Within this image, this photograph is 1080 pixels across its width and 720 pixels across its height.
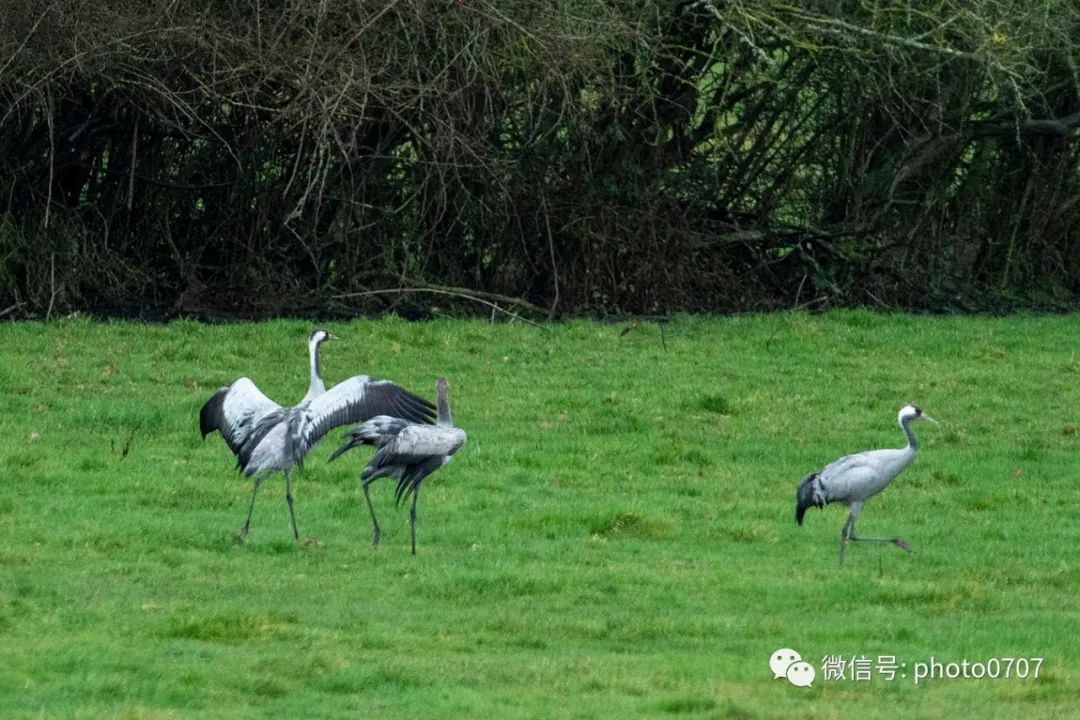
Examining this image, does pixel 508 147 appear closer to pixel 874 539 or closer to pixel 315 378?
pixel 315 378

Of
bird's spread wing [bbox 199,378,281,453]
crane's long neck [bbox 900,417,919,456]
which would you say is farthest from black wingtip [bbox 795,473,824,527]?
bird's spread wing [bbox 199,378,281,453]

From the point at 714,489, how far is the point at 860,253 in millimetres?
9922

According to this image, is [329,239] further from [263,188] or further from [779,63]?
[779,63]

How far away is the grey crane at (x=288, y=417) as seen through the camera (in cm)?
1142

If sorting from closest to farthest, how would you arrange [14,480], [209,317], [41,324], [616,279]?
[14,480] → [41,324] → [209,317] → [616,279]

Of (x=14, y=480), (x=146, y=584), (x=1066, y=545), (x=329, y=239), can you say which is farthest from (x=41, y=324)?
(x=1066, y=545)

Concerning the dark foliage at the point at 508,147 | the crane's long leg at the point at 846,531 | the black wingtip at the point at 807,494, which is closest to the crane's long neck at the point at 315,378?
the black wingtip at the point at 807,494

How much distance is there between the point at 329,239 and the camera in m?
20.4

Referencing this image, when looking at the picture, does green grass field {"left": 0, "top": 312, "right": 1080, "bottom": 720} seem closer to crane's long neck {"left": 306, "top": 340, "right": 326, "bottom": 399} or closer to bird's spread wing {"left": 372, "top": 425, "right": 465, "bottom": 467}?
bird's spread wing {"left": 372, "top": 425, "right": 465, "bottom": 467}

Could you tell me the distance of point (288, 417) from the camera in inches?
454

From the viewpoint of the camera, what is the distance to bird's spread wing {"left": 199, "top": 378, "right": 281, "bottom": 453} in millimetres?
11820

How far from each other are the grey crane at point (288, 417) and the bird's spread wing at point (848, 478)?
8.13 feet

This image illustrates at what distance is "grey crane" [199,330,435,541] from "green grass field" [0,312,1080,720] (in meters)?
0.47

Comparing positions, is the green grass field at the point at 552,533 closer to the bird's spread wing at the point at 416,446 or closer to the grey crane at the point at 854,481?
the grey crane at the point at 854,481
